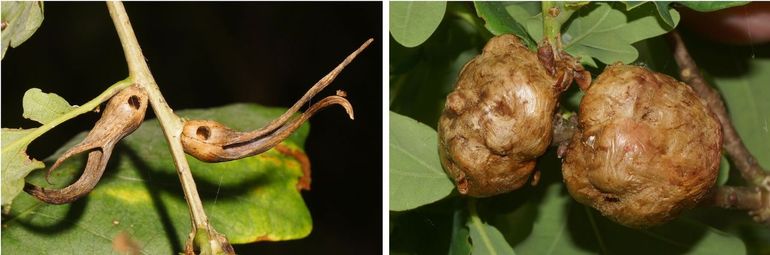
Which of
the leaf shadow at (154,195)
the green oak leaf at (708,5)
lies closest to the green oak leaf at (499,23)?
the green oak leaf at (708,5)

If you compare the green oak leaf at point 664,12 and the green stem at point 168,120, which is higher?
the green stem at point 168,120

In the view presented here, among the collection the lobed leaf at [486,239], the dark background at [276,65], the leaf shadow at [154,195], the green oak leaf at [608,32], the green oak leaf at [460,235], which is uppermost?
the green oak leaf at [608,32]

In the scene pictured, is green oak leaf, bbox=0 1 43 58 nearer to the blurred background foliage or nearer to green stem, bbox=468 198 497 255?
the blurred background foliage

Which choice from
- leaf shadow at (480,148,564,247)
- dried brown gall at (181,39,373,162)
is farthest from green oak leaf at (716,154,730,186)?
dried brown gall at (181,39,373,162)

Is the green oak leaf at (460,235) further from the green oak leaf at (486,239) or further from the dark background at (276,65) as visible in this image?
the dark background at (276,65)

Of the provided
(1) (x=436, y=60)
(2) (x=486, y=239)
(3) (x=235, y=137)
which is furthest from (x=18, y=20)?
(2) (x=486, y=239)

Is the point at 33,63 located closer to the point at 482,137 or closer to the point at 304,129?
the point at 304,129

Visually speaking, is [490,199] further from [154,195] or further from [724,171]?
[154,195]

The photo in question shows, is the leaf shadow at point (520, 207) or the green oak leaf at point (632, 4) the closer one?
the green oak leaf at point (632, 4)
